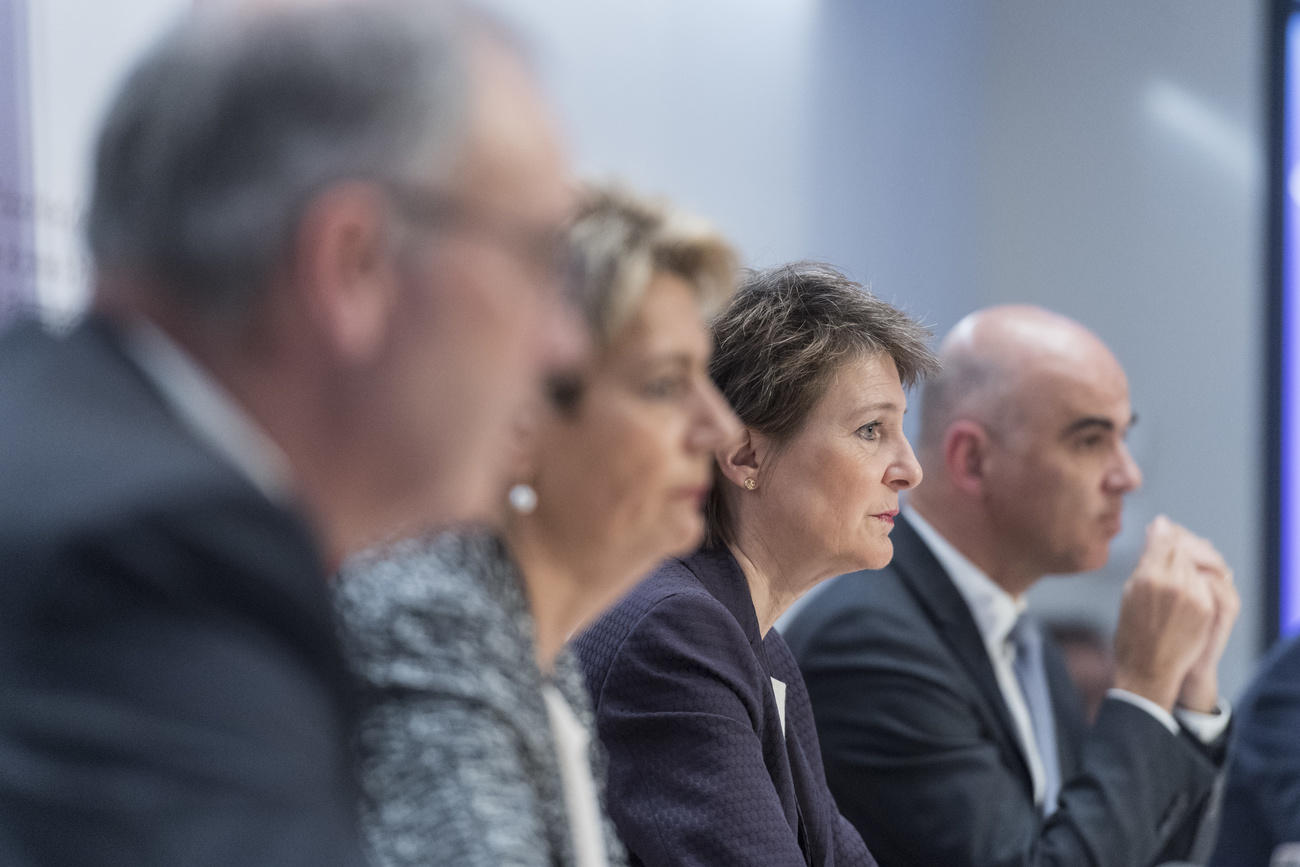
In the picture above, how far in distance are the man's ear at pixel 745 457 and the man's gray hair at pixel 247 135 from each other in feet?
3.06

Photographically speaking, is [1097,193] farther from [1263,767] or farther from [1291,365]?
[1263,767]

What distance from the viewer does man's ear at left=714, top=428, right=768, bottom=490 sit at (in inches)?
56.9

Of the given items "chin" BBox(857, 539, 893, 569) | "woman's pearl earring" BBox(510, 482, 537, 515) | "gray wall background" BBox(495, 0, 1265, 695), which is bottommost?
"chin" BBox(857, 539, 893, 569)

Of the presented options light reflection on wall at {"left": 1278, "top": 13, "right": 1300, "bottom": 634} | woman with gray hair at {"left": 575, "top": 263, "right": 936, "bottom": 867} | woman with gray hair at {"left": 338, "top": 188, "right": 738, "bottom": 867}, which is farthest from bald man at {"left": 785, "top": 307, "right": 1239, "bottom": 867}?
light reflection on wall at {"left": 1278, "top": 13, "right": 1300, "bottom": 634}

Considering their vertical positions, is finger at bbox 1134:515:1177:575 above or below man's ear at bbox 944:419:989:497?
below

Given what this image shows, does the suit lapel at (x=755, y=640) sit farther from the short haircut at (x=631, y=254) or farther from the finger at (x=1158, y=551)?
the finger at (x=1158, y=551)

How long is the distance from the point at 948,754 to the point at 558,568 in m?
0.87

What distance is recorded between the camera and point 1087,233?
12.4ft

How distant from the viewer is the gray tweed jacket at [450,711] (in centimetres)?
68

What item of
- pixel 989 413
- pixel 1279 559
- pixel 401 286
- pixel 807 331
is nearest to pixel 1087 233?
pixel 1279 559

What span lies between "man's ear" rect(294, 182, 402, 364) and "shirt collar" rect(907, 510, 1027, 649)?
4.59 feet

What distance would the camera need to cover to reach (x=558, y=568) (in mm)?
896

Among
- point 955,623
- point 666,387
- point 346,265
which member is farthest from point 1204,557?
point 346,265

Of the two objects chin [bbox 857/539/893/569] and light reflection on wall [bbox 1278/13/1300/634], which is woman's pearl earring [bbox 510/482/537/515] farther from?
light reflection on wall [bbox 1278/13/1300/634]
